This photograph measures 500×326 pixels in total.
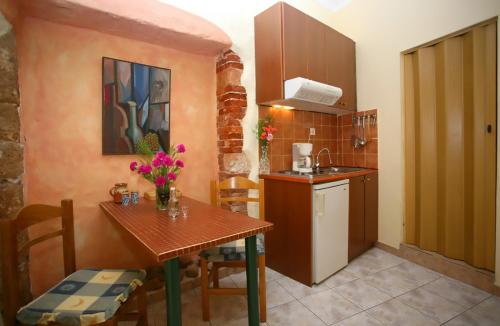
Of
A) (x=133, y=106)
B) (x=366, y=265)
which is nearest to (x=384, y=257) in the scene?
(x=366, y=265)

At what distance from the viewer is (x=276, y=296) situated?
1.94m

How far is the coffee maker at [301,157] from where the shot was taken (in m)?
2.56

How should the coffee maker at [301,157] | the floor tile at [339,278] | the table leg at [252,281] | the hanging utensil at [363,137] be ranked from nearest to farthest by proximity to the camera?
the table leg at [252,281] → the floor tile at [339,278] → the coffee maker at [301,157] → the hanging utensil at [363,137]

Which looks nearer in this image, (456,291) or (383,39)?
(456,291)

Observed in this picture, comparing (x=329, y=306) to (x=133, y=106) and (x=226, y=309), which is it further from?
(x=133, y=106)

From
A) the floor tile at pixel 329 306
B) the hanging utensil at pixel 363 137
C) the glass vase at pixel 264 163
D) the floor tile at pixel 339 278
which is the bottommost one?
the floor tile at pixel 329 306

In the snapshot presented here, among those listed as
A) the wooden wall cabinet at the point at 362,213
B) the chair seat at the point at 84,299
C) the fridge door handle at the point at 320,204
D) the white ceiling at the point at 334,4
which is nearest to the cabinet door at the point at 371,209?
the wooden wall cabinet at the point at 362,213

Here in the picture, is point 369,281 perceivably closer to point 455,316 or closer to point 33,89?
point 455,316

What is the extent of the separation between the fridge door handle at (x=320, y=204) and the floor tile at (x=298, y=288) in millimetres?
597

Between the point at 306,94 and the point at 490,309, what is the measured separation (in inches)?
82.9

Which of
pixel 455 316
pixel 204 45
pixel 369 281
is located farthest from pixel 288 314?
pixel 204 45

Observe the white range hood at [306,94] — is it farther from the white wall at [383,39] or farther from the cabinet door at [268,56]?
the white wall at [383,39]

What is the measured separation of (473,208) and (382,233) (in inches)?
35.6

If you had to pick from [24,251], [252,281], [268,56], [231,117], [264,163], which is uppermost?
[268,56]
